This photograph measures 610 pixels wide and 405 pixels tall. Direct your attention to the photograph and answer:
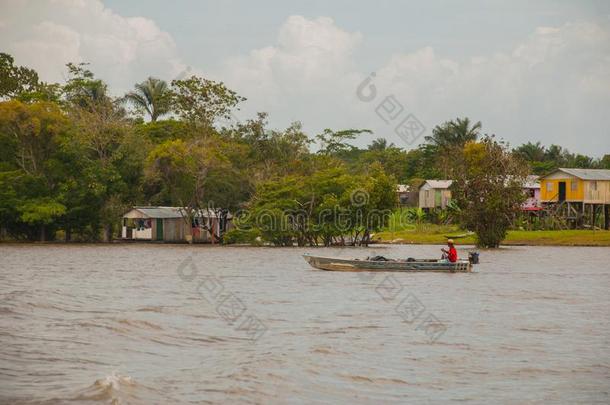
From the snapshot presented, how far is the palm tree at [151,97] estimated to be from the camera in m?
90.7

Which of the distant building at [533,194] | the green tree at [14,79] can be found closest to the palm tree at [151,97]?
the green tree at [14,79]

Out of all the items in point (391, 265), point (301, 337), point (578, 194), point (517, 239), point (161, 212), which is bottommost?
point (301, 337)

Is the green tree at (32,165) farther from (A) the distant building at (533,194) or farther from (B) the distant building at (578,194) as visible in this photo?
(A) the distant building at (533,194)

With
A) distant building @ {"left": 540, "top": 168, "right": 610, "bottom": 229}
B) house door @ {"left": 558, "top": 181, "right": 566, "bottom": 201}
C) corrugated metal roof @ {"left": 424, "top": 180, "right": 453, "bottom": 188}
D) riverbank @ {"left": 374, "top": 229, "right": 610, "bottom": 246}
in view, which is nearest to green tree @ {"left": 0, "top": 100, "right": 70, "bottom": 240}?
riverbank @ {"left": 374, "top": 229, "right": 610, "bottom": 246}

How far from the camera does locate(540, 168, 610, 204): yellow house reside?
73.6 metres

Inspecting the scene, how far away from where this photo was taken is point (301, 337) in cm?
2083

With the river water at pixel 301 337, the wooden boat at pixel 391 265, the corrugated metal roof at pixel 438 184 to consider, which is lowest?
the river water at pixel 301 337

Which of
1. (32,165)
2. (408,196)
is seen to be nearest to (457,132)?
(408,196)

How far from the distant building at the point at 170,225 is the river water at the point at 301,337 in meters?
30.7

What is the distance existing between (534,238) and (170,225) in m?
28.2

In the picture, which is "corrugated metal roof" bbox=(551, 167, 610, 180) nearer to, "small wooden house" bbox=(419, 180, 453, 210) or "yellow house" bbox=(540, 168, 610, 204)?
"yellow house" bbox=(540, 168, 610, 204)

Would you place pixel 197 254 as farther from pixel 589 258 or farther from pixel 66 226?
pixel 589 258

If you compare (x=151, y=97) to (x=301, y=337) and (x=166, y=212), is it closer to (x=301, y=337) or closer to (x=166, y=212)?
(x=166, y=212)

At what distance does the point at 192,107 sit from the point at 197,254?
1962 centimetres
